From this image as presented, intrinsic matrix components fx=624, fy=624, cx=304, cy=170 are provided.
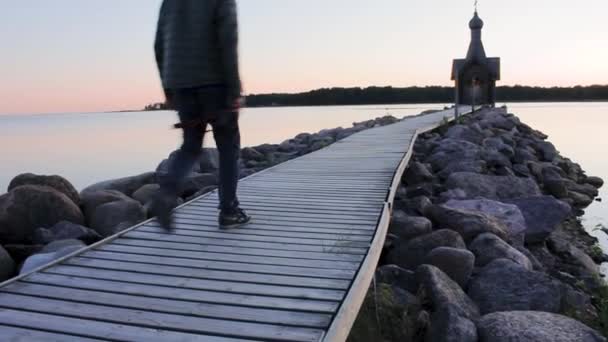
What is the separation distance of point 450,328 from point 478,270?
1.50m

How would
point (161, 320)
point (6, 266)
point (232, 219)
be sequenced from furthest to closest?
point (6, 266)
point (232, 219)
point (161, 320)

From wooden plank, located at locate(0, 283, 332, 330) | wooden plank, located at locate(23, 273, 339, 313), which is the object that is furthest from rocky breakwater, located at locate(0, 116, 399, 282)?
wooden plank, located at locate(0, 283, 332, 330)

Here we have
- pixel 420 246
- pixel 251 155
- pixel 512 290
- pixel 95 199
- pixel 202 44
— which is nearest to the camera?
pixel 202 44

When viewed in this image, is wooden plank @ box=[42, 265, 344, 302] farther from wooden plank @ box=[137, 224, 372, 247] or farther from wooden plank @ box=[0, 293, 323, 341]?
wooden plank @ box=[137, 224, 372, 247]

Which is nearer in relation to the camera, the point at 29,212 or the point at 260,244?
the point at 260,244

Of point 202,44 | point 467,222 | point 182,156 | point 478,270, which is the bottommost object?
point 478,270

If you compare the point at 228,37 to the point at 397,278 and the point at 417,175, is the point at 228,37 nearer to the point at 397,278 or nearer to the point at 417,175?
the point at 397,278

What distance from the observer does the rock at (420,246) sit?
534cm

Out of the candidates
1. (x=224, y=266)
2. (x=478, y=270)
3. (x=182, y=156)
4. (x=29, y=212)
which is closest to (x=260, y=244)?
(x=224, y=266)

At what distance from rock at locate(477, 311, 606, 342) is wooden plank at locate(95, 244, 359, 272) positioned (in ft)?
3.04

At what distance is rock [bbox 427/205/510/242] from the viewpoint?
608 centimetres

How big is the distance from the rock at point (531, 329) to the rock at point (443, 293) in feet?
0.66

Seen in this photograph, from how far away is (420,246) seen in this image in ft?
17.8

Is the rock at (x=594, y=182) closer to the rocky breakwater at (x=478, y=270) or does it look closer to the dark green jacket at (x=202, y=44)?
the rocky breakwater at (x=478, y=270)
